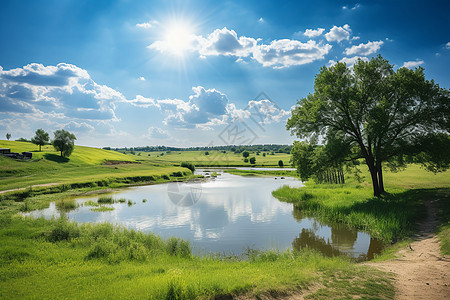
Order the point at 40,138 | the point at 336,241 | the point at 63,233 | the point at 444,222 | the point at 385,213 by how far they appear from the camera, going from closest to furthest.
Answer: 1. the point at 63,233
2. the point at 444,222
3. the point at 336,241
4. the point at 385,213
5. the point at 40,138

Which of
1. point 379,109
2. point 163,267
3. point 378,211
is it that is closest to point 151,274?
point 163,267

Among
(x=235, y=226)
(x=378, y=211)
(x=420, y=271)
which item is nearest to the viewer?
(x=420, y=271)

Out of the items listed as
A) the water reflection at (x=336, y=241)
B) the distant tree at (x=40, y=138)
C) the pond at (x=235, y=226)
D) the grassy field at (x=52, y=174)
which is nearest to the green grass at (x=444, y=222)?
the water reflection at (x=336, y=241)

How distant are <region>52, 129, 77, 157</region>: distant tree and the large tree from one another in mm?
63134

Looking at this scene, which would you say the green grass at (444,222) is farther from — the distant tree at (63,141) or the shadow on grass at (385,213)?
the distant tree at (63,141)

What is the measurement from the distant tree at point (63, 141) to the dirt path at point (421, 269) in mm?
72392

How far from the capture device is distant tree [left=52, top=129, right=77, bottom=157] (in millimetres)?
62031

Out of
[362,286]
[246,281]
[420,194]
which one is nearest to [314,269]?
[362,286]

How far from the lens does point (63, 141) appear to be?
62500 millimetres

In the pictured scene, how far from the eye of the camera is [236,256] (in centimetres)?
1222

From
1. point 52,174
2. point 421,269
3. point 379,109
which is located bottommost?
point 421,269

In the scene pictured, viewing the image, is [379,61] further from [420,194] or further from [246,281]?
[246,281]

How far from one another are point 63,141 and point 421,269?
7394 cm

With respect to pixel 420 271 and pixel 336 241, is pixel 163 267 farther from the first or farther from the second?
pixel 336 241
